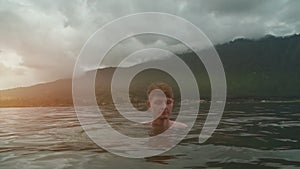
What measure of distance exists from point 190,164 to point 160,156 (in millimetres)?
1166

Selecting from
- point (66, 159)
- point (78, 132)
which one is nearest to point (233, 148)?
point (66, 159)

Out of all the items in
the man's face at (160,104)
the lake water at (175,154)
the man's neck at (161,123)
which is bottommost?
the lake water at (175,154)

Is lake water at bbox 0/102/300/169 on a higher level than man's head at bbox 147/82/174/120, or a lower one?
lower

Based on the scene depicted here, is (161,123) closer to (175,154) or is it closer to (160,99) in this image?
(160,99)

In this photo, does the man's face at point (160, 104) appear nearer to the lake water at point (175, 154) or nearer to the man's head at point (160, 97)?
the man's head at point (160, 97)

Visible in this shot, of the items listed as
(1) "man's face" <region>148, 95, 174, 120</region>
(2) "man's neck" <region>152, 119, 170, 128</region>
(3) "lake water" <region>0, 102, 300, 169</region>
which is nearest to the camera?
(3) "lake water" <region>0, 102, 300, 169</region>

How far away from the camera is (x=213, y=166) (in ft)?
30.7

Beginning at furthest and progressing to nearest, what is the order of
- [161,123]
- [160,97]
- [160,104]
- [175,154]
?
[161,123] → [160,104] → [160,97] → [175,154]

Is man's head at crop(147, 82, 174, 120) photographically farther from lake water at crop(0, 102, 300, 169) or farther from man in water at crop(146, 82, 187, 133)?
lake water at crop(0, 102, 300, 169)

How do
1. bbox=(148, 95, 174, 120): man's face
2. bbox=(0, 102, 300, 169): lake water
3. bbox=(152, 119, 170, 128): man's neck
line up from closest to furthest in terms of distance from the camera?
bbox=(0, 102, 300, 169): lake water
bbox=(148, 95, 174, 120): man's face
bbox=(152, 119, 170, 128): man's neck

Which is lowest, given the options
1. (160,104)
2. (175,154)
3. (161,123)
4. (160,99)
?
(175,154)

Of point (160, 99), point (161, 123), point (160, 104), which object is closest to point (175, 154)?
point (160, 104)

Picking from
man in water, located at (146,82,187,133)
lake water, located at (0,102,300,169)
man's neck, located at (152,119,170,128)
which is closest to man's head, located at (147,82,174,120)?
man in water, located at (146,82,187,133)

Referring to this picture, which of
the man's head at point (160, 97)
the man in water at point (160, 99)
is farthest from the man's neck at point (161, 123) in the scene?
the man's head at point (160, 97)
